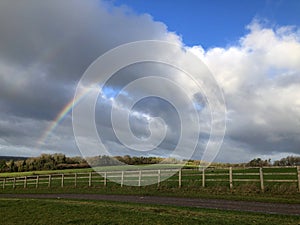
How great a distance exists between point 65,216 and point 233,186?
14.2m

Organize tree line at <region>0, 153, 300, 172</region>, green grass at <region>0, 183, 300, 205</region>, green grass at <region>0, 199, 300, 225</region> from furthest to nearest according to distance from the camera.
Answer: tree line at <region>0, 153, 300, 172</region>
green grass at <region>0, 183, 300, 205</region>
green grass at <region>0, 199, 300, 225</region>

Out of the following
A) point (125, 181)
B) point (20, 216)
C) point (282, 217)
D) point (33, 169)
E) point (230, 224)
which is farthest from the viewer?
point (33, 169)

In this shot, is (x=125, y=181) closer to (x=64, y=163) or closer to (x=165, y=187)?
(x=165, y=187)

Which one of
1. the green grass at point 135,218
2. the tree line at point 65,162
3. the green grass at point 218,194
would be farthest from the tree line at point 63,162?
the green grass at point 135,218

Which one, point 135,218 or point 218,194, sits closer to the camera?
point 135,218

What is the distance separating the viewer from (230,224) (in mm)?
10586

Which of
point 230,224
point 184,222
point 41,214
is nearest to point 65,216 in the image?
point 41,214

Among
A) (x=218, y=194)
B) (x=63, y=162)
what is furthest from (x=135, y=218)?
(x=63, y=162)

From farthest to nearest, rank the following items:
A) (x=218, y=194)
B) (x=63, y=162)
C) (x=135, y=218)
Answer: (x=63, y=162), (x=218, y=194), (x=135, y=218)

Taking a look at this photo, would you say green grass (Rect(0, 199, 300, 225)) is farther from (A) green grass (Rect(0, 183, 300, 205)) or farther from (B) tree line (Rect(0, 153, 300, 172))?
(B) tree line (Rect(0, 153, 300, 172))

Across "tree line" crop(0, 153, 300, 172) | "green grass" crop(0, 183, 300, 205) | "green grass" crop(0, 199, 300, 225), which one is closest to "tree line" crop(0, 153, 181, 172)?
"tree line" crop(0, 153, 300, 172)

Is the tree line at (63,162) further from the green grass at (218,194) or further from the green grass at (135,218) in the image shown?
the green grass at (135,218)

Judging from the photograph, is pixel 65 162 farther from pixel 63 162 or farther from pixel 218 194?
pixel 218 194

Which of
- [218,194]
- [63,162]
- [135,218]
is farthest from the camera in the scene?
[63,162]
